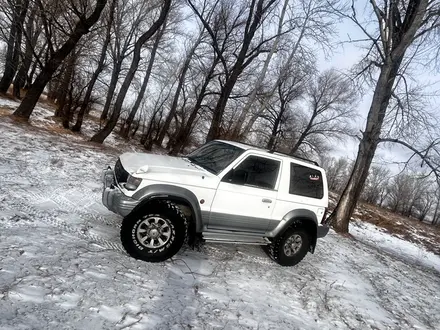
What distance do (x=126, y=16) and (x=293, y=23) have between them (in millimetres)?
13799

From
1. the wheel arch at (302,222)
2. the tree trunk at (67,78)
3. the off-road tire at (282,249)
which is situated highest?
the tree trunk at (67,78)

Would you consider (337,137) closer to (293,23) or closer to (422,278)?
(293,23)

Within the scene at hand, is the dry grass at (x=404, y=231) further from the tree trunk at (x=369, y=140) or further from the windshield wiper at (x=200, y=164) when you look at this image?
the windshield wiper at (x=200, y=164)

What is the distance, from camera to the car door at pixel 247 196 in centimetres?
480

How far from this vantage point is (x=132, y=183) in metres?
4.30

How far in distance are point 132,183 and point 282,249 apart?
3.02 metres

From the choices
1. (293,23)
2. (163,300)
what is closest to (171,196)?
(163,300)

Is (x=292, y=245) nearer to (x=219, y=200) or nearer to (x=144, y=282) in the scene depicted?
(x=219, y=200)

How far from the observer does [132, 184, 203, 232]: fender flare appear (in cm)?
428

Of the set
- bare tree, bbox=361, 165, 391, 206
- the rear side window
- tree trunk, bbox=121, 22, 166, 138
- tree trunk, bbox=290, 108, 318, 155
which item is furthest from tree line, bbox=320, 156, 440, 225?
the rear side window

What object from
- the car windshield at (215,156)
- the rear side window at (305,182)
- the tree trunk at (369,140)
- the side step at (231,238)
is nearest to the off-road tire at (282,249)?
the side step at (231,238)

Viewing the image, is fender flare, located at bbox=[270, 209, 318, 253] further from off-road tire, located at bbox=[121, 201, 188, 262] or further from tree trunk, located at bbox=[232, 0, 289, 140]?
tree trunk, located at bbox=[232, 0, 289, 140]

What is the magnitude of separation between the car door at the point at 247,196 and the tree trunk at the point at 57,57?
10.5 meters

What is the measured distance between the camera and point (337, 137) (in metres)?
32.8
